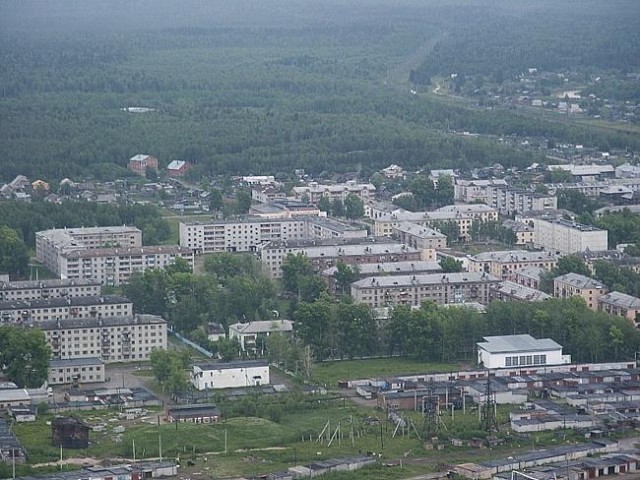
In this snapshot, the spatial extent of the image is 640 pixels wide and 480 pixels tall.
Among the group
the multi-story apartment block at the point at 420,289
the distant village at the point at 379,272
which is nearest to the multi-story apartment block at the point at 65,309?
the distant village at the point at 379,272

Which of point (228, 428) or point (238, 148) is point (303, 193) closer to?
point (238, 148)

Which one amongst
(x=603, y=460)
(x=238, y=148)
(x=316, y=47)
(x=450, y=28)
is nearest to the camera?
(x=603, y=460)

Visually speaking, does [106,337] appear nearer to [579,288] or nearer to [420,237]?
[579,288]

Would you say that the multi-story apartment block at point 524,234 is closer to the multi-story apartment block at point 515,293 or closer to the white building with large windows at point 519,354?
the multi-story apartment block at point 515,293

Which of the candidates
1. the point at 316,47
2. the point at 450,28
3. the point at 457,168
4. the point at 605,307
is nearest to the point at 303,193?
the point at 457,168

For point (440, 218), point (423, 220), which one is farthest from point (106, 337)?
point (440, 218)

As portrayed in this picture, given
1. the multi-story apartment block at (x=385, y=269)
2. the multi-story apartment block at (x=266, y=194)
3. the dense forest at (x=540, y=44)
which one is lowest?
the dense forest at (x=540, y=44)
